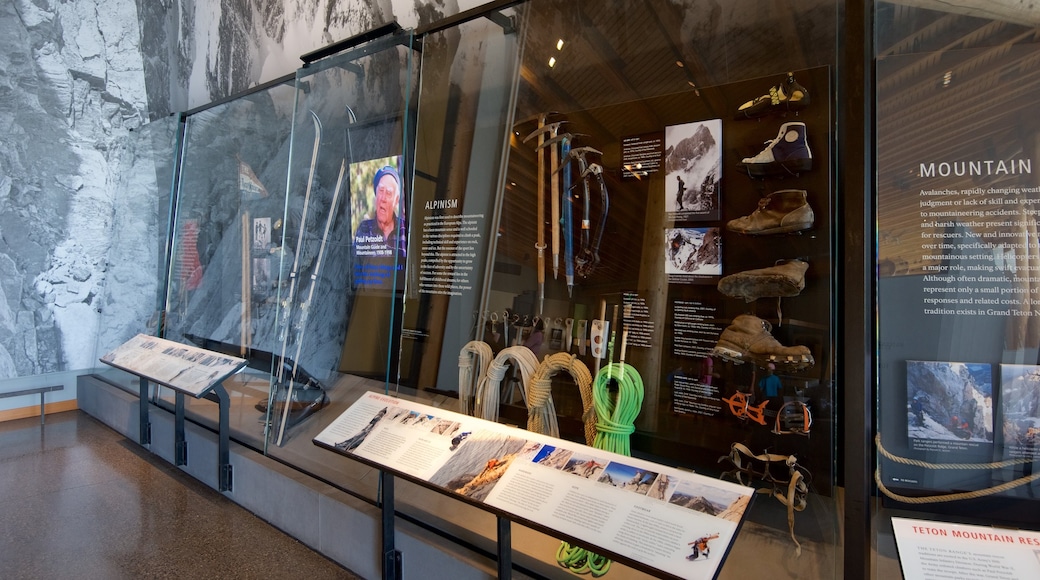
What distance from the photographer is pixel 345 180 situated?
3.28 metres

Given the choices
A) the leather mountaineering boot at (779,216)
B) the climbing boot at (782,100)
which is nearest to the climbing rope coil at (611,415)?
the leather mountaineering boot at (779,216)

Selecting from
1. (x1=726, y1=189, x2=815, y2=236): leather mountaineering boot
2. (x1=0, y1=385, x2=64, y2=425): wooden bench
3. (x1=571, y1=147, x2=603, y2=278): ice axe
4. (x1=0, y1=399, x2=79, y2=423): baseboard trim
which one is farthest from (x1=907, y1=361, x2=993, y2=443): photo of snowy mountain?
(x1=0, y1=399, x2=79, y2=423): baseboard trim

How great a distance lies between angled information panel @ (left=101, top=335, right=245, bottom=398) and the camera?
3.02 meters

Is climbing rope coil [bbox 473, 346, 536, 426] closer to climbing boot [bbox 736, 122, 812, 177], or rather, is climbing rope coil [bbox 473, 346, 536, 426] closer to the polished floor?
the polished floor

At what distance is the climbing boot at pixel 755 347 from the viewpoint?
5.47ft

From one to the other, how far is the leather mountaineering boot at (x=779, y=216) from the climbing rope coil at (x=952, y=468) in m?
0.68

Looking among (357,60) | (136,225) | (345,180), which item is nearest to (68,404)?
(136,225)

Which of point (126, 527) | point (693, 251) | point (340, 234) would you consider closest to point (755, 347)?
point (693, 251)

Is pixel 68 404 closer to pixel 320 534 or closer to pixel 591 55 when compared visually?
pixel 320 534

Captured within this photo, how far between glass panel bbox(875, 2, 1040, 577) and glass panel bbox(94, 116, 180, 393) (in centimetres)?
538

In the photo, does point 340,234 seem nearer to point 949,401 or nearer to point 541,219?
point 541,219

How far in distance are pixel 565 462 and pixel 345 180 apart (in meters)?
2.40

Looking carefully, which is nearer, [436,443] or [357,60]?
[436,443]

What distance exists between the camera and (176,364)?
3.41 m
